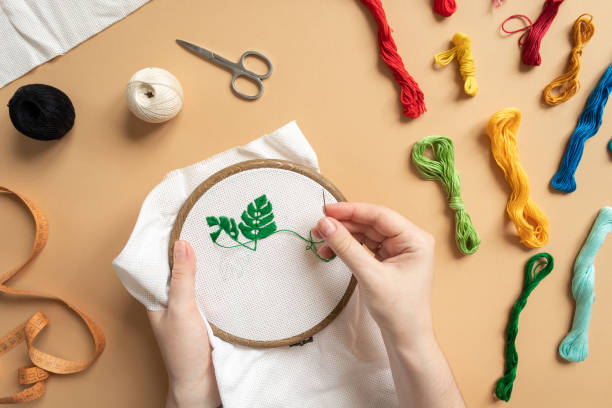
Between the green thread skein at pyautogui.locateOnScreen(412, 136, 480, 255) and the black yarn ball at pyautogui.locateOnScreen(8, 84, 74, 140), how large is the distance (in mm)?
870

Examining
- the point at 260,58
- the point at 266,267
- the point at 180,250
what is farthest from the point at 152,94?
the point at 266,267

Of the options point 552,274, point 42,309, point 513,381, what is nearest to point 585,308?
point 552,274

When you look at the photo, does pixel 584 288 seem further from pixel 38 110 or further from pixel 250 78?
pixel 38 110

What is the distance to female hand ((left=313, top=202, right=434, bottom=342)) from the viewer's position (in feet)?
2.46

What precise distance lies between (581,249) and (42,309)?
1.42 m

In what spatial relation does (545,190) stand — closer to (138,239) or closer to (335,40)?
(335,40)

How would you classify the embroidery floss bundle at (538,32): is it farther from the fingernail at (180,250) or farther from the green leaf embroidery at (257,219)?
the fingernail at (180,250)

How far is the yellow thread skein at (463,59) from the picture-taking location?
989 millimetres

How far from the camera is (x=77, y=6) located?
0.96m

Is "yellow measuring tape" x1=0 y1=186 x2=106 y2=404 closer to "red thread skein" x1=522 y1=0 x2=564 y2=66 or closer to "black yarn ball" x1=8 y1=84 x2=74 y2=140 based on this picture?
"black yarn ball" x1=8 y1=84 x2=74 y2=140

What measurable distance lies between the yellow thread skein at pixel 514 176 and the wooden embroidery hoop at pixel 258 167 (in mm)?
465

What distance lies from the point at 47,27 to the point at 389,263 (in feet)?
3.31

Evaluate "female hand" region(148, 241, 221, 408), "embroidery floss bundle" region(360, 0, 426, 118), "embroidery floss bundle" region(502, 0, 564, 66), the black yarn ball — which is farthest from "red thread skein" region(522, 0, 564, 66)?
the black yarn ball

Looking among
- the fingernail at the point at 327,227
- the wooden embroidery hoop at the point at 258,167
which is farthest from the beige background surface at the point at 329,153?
the fingernail at the point at 327,227
